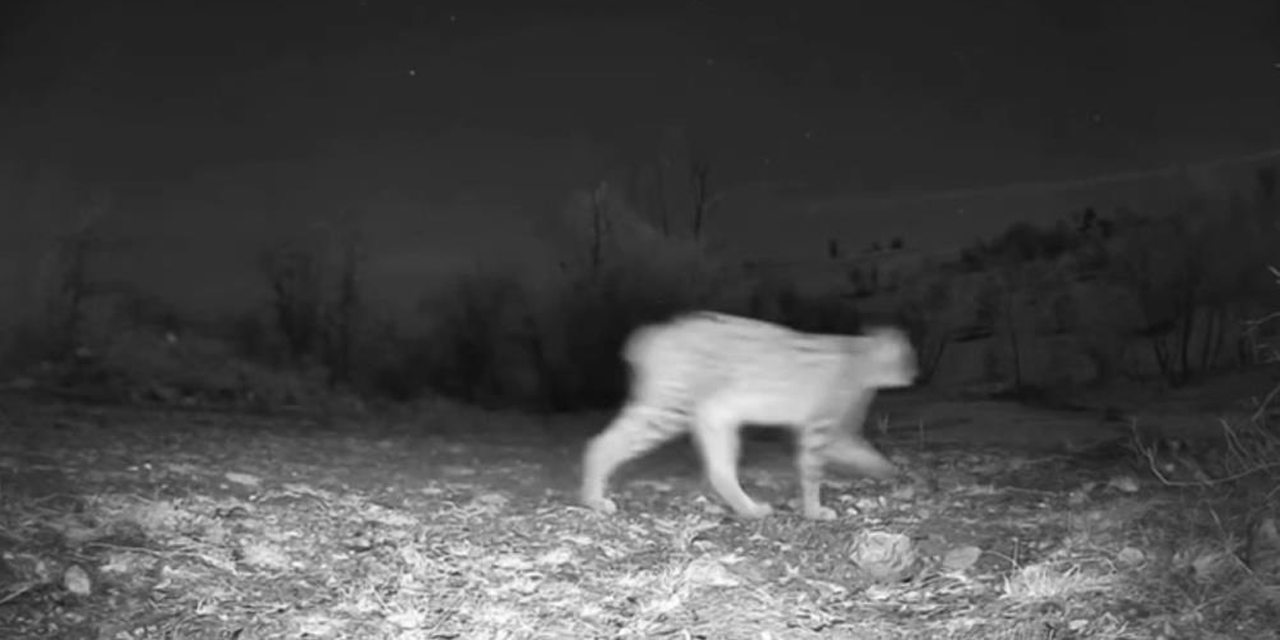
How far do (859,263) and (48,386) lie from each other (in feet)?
18.6

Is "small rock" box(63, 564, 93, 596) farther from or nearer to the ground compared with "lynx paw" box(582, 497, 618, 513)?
farther from the ground

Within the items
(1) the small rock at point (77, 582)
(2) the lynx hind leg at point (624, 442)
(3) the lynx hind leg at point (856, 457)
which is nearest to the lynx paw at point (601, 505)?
(2) the lynx hind leg at point (624, 442)

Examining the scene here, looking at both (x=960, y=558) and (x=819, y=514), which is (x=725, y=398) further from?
(x=960, y=558)

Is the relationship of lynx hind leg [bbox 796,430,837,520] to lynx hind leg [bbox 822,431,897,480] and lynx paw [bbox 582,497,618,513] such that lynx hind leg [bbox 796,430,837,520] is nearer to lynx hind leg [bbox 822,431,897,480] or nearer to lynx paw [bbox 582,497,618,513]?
lynx hind leg [bbox 822,431,897,480]

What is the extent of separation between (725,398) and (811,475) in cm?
58

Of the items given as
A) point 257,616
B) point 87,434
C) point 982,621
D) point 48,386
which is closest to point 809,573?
point 982,621

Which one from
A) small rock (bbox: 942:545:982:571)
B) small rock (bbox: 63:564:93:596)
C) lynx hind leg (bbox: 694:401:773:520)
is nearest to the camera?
small rock (bbox: 63:564:93:596)

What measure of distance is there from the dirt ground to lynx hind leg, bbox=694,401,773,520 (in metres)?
0.13

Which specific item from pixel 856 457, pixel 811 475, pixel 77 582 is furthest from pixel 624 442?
pixel 77 582

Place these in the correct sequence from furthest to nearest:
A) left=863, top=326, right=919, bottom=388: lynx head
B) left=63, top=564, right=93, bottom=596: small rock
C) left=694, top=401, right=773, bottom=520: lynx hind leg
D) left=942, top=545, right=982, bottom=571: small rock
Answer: left=863, top=326, right=919, bottom=388: lynx head → left=694, top=401, right=773, bottom=520: lynx hind leg → left=942, top=545, right=982, bottom=571: small rock → left=63, top=564, right=93, bottom=596: small rock

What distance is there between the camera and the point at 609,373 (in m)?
8.79

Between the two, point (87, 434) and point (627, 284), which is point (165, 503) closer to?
point (87, 434)

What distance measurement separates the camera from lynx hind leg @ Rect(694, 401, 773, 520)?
585 centimetres

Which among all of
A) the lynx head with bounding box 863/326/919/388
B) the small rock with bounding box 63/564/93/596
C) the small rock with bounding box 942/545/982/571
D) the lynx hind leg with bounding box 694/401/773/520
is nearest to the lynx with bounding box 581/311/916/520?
the lynx hind leg with bounding box 694/401/773/520
